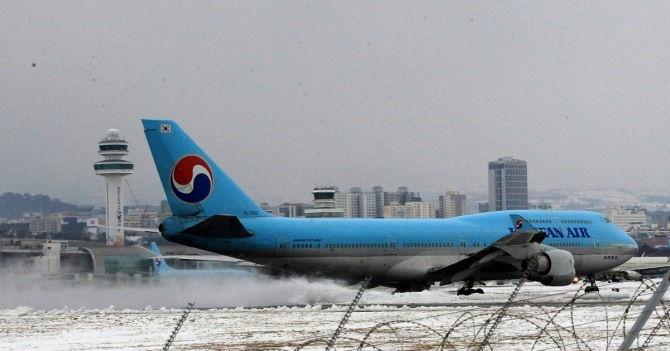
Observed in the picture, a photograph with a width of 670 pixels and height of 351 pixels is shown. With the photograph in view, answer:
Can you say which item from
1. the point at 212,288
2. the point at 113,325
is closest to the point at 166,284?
the point at 212,288

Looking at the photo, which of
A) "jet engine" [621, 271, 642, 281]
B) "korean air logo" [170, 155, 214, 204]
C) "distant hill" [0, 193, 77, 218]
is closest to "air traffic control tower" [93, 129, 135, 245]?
"distant hill" [0, 193, 77, 218]

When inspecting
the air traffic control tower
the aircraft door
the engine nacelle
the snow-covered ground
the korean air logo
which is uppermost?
the air traffic control tower

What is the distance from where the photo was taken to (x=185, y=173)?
32.0 metres

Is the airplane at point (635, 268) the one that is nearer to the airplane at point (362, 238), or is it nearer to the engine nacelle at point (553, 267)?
the airplane at point (362, 238)

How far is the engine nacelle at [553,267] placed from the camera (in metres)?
34.4

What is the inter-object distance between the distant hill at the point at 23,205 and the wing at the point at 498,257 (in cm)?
11078

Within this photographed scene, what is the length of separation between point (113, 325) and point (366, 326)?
6.48 m

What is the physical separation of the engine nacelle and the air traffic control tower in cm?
11854

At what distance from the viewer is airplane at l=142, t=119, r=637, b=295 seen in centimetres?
3180

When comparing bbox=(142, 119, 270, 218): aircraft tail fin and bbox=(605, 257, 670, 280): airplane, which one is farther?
bbox=(605, 257, 670, 280): airplane

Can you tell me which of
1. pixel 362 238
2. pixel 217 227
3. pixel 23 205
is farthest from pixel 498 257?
pixel 23 205

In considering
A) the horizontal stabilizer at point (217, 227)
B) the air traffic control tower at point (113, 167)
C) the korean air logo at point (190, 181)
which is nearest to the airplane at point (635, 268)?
the horizontal stabilizer at point (217, 227)

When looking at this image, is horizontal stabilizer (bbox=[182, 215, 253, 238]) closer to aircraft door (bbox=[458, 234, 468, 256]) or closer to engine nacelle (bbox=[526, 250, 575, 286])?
aircraft door (bbox=[458, 234, 468, 256])

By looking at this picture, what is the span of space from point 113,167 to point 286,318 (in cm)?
12570
